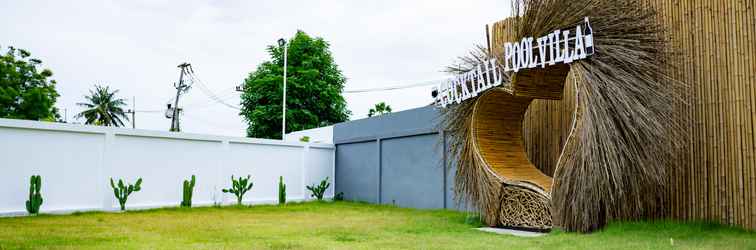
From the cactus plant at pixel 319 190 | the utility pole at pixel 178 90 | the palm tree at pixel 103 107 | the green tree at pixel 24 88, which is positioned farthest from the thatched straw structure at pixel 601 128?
the palm tree at pixel 103 107

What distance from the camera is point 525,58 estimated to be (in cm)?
616

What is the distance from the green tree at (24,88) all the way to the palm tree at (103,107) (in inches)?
568

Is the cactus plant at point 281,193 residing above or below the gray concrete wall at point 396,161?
below

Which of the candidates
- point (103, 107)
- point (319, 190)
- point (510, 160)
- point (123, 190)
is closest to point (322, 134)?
point (319, 190)

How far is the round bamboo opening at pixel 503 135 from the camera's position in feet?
22.2

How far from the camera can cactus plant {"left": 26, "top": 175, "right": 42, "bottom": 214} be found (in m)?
8.38

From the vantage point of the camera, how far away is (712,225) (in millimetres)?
5488

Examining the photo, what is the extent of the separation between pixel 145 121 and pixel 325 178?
30565mm

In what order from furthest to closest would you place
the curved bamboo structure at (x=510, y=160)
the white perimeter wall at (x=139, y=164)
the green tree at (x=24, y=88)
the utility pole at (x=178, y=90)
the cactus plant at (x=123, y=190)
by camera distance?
the utility pole at (x=178, y=90)
the green tree at (x=24, y=88)
the cactus plant at (x=123, y=190)
the white perimeter wall at (x=139, y=164)
the curved bamboo structure at (x=510, y=160)

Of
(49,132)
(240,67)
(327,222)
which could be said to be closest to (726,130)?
(327,222)

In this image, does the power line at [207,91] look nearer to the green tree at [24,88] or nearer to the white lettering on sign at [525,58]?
the green tree at [24,88]

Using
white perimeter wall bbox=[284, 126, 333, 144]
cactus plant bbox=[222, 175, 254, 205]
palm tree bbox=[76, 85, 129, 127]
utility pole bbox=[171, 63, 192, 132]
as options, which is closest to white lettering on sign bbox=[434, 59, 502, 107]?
cactus plant bbox=[222, 175, 254, 205]

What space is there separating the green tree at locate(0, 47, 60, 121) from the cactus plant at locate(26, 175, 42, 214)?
49.3ft

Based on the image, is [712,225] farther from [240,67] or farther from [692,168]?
[240,67]
